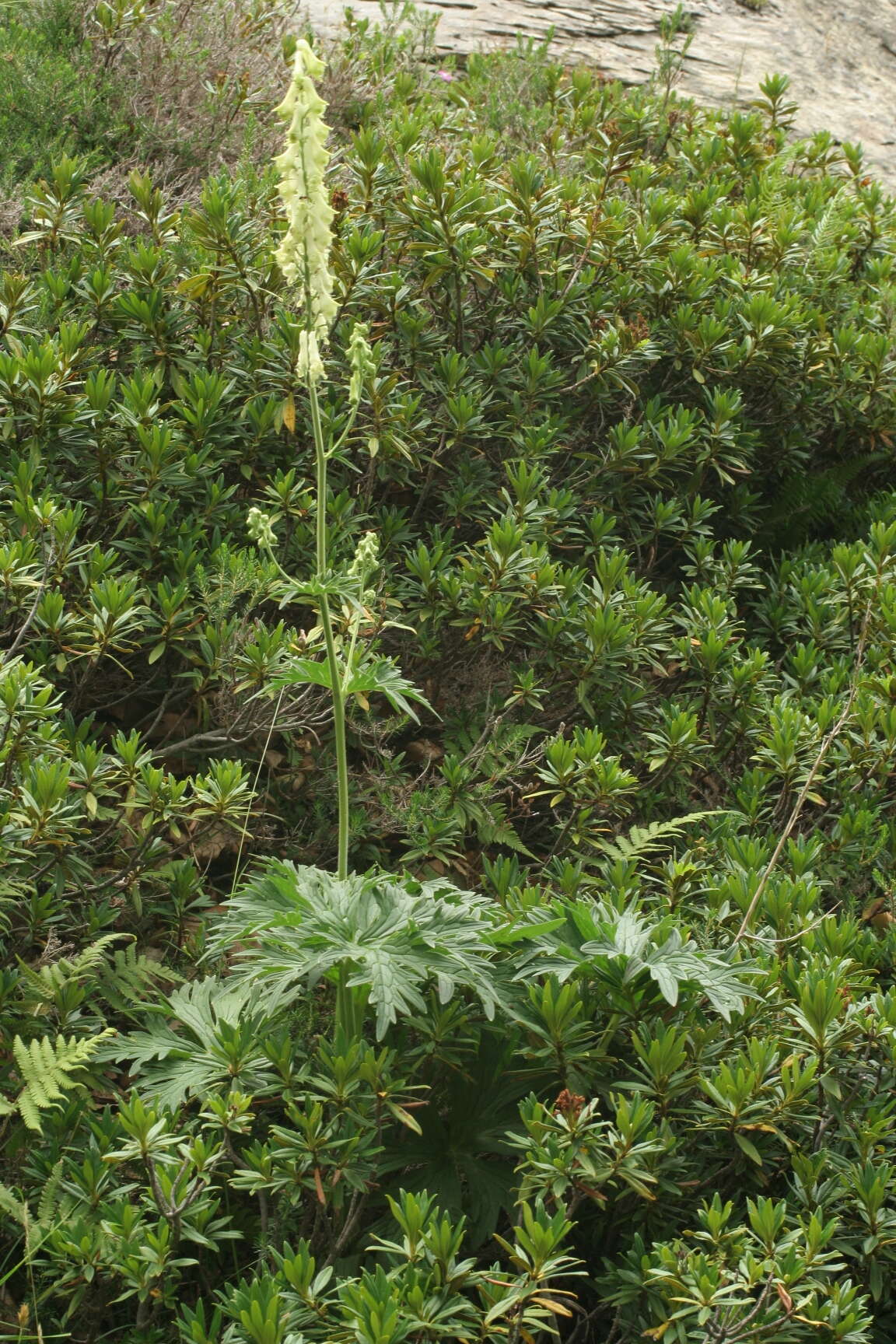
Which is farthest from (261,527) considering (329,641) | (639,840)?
(639,840)

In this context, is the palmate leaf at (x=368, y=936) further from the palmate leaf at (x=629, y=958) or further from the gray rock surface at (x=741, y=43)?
the gray rock surface at (x=741, y=43)

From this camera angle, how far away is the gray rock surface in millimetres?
8539

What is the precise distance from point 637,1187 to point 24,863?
1.66 metres

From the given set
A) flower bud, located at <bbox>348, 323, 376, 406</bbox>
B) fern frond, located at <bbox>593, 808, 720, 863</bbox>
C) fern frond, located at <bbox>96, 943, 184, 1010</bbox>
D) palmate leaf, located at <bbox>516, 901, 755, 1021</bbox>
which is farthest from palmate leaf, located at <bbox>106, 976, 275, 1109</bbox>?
flower bud, located at <bbox>348, 323, 376, 406</bbox>

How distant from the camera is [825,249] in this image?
5.39 m

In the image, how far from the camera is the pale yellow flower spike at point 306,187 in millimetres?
2350

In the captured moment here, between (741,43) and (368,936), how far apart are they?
29.6 feet

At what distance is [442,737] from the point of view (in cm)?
402

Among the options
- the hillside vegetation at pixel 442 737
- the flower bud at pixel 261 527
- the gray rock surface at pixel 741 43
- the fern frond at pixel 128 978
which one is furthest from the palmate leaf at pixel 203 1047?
the gray rock surface at pixel 741 43

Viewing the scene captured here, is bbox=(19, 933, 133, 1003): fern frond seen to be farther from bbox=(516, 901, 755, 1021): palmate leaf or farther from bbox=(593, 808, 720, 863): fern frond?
bbox=(593, 808, 720, 863): fern frond

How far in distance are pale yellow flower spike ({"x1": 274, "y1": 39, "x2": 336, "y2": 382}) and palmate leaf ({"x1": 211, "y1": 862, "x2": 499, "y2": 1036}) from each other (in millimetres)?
1060

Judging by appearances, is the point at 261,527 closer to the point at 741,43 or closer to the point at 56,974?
the point at 56,974

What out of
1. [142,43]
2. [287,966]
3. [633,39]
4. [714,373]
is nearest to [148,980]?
[287,966]

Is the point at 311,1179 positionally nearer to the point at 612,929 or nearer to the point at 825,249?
the point at 612,929
